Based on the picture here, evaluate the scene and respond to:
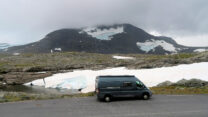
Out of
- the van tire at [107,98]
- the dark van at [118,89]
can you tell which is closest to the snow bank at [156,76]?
the dark van at [118,89]

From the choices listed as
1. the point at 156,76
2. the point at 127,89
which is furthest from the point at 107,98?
the point at 156,76

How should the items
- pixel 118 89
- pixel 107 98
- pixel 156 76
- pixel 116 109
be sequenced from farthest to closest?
pixel 156 76, pixel 118 89, pixel 107 98, pixel 116 109

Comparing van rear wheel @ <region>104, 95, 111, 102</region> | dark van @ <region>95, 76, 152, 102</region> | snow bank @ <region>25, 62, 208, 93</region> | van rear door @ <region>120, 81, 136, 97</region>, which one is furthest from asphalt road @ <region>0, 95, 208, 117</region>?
snow bank @ <region>25, 62, 208, 93</region>

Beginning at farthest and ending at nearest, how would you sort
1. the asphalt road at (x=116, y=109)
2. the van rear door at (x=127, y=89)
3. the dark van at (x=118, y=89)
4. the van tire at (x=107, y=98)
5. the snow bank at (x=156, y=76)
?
1. the snow bank at (x=156, y=76)
2. the van rear door at (x=127, y=89)
3. the dark van at (x=118, y=89)
4. the van tire at (x=107, y=98)
5. the asphalt road at (x=116, y=109)

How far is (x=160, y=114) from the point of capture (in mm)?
13438

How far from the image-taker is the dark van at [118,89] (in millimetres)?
18109

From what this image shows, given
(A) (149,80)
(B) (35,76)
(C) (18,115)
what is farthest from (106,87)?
(B) (35,76)

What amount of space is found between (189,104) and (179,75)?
2417 cm

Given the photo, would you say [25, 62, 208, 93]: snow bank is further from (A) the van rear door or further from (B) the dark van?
(A) the van rear door

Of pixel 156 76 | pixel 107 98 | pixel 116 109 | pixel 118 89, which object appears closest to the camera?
pixel 116 109

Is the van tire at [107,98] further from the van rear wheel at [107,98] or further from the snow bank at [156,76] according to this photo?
the snow bank at [156,76]

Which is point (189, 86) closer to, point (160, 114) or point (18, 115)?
point (160, 114)

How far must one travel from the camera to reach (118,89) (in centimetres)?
1833

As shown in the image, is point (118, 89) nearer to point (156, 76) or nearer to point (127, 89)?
point (127, 89)
